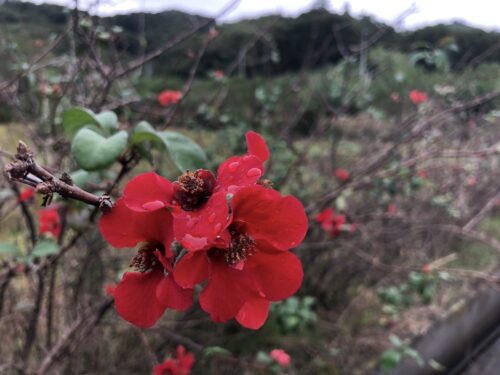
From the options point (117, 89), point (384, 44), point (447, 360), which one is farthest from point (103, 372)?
point (384, 44)

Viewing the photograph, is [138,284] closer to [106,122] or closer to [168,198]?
[168,198]

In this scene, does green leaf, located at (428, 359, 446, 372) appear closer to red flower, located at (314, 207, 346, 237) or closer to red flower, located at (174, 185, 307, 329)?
red flower, located at (314, 207, 346, 237)

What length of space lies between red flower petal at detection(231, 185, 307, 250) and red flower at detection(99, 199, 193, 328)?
8cm

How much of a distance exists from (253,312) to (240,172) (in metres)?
0.16

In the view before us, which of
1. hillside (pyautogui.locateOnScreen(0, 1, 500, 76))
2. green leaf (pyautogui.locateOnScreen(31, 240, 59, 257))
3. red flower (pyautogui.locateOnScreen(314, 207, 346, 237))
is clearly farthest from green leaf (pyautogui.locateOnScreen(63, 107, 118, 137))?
red flower (pyautogui.locateOnScreen(314, 207, 346, 237))

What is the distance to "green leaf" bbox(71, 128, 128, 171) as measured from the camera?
2.06ft

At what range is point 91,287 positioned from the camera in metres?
2.02

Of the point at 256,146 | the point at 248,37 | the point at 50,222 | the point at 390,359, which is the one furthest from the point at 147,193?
the point at 248,37

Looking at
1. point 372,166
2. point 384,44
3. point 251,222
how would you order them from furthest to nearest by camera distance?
point 384,44 → point 372,166 → point 251,222

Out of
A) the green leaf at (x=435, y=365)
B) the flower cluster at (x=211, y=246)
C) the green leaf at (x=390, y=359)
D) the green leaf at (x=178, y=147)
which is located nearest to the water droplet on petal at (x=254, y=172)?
the flower cluster at (x=211, y=246)

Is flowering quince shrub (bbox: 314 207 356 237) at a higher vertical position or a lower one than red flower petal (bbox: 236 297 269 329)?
lower

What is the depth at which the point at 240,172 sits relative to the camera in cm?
47

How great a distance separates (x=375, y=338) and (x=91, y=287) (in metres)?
1.53

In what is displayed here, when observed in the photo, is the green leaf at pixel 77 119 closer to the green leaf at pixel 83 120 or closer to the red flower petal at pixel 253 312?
the green leaf at pixel 83 120
